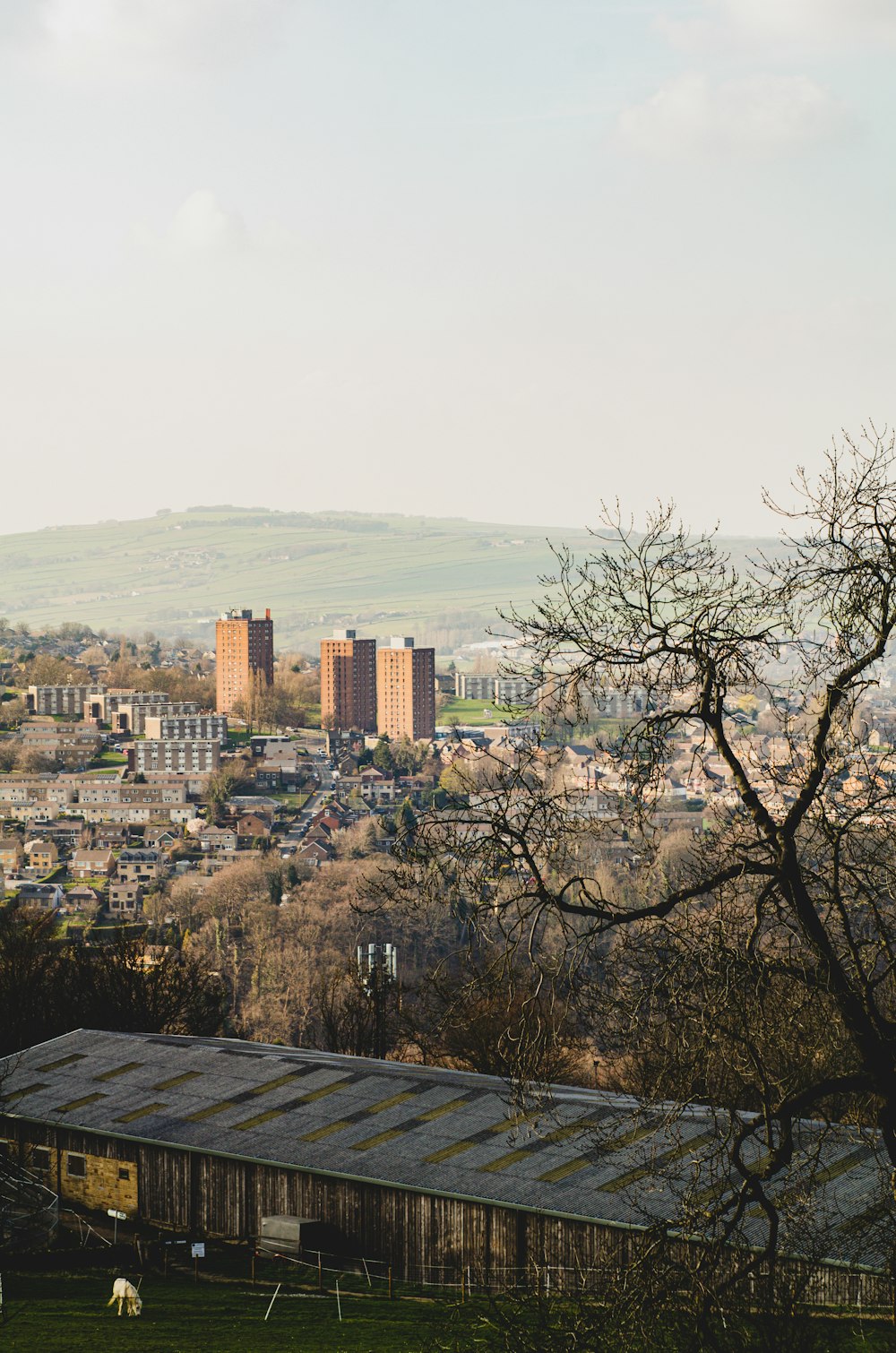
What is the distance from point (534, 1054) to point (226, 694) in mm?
181352

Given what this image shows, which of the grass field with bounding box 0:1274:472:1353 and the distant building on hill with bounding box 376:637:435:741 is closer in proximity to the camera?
the grass field with bounding box 0:1274:472:1353

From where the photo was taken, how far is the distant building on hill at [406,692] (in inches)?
6890

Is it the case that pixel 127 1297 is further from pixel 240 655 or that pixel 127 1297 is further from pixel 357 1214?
pixel 240 655

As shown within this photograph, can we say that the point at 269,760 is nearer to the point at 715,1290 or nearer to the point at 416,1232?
the point at 416,1232

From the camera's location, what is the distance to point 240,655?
7298 inches

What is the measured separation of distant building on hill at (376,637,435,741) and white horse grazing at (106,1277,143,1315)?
154 meters

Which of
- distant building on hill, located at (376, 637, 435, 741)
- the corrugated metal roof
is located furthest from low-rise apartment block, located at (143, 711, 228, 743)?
the corrugated metal roof

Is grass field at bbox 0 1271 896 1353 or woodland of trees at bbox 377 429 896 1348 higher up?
woodland of trees at bbox 377 429 896 1348

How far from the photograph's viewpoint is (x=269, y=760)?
149625mm

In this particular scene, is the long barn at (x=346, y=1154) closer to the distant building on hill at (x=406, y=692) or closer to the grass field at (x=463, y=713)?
the grass field at (x=463, y=713)

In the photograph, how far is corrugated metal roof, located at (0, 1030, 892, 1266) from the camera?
16938mm

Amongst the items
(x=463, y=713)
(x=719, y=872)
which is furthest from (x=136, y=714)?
(x=719, y=872)

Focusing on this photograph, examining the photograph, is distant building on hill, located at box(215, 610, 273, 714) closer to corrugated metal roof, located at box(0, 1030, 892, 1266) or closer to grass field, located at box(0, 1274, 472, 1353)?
corrugated metal roof, located at box(0, 1030, 892, 1266)

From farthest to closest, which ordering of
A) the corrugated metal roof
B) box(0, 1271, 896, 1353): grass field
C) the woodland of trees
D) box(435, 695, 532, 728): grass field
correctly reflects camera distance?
box(435, 695, 532, 728): grass field → the corrugated metal roof → box(0, 1271, 896, 1353): grass field → the woodland of trees
